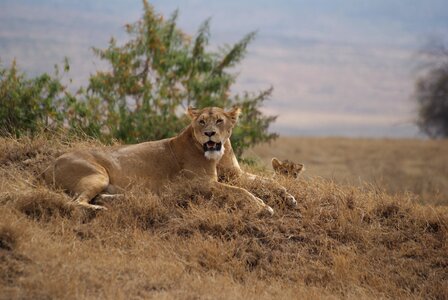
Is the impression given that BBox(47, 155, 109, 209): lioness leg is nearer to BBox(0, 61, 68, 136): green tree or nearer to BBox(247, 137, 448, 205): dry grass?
BBox(0, 61, 68, 136): green tree

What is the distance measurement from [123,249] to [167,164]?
1.61m

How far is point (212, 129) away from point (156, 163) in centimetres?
85

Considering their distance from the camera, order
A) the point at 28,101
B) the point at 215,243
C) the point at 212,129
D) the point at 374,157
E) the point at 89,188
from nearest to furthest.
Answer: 1. the point at 215,243
2. the point at 89,188
3. the point at 212,129
4. the point at 28,101
5. the point at 374,157

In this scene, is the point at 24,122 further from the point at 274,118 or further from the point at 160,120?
the point at 274,118

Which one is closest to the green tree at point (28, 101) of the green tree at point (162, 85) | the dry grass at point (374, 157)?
the green tree at point (162, 85)

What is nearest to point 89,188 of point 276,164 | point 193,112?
point 193,112

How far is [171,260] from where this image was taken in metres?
Result: 8.85

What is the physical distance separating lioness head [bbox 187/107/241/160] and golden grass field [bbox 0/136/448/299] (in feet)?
1.56

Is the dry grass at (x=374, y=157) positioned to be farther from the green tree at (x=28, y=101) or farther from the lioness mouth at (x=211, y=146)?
the lioness mouth at (x=211, y=146)

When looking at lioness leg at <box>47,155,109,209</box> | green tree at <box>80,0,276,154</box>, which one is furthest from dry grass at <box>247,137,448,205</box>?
lioness leg at <box>47,155,109,209</box>

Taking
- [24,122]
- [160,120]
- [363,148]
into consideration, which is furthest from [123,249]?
[363,148]

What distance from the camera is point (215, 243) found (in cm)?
920

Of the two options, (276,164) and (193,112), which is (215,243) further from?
(276,164)

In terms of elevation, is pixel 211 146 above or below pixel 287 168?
above
